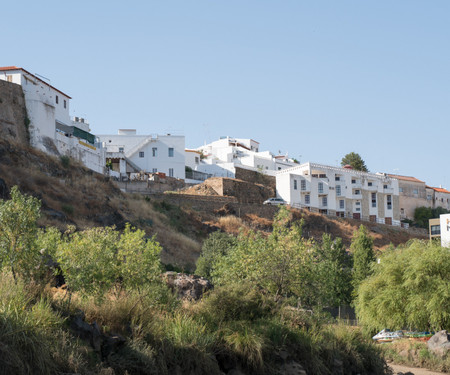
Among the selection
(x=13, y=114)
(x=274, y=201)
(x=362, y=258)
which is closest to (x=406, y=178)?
(x=274, y=201)

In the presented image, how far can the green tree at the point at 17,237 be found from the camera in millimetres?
17578

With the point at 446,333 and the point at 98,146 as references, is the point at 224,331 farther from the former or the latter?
the point at 98,146

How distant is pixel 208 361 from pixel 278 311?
4687mm

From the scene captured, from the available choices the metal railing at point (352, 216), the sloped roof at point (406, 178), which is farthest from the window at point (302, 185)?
the sloped roof at point (406, 178)

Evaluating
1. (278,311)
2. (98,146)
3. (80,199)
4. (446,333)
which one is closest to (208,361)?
(278,311)

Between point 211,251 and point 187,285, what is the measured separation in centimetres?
2073

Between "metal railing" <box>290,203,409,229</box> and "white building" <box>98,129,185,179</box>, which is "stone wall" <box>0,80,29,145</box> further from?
"metal railing" <box>290,203,409,229</box>

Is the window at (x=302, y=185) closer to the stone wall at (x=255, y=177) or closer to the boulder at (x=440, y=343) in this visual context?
the stone wall at (x=255, y=177)

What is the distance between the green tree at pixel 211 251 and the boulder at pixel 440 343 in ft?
49.4

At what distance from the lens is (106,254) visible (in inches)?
758

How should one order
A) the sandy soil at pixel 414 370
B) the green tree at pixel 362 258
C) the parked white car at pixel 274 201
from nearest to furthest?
1. the sandy soil at pixel 414 370
2. the green tree at pixel 362 258
3. the parked white car at pixel 274 201

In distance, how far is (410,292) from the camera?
29.8 metres

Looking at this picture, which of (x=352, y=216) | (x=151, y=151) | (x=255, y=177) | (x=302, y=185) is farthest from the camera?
(x=255, y=177)

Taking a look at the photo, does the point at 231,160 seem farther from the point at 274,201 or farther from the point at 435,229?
the point at 435,229
